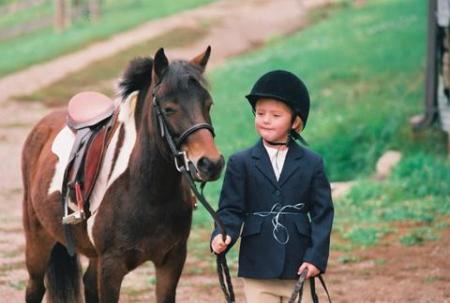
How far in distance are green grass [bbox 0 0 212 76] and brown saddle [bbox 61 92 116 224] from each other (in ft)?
62.3

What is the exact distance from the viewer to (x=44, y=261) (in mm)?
6449

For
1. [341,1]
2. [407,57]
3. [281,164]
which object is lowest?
[281,164]

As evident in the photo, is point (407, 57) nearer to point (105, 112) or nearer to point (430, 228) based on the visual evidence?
point (430, 228)

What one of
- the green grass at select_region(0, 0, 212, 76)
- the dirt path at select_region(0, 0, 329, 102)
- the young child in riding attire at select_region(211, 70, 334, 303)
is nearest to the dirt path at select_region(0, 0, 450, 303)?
the young child in riding attire at select_region(211, 70, 334, 303)

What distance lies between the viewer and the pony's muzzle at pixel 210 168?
4.42m

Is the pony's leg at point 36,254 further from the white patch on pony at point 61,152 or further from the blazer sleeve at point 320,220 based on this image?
the blazer sleeve at point 320,220

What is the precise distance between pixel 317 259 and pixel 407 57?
48.1 ft

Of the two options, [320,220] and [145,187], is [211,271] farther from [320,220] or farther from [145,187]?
[320,220]

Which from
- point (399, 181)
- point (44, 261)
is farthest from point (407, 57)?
point (44, 261)

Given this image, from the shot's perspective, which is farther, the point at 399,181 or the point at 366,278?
the point at 399,181

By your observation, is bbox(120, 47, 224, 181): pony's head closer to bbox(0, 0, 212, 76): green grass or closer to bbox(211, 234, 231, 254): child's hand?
bbox(211, 234, 231, 254): child's hand

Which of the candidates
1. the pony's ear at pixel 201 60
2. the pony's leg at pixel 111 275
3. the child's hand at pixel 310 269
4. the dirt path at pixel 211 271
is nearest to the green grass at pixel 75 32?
the dirt path at pixel 211 271

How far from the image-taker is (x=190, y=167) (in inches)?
180

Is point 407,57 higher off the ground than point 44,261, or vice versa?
point 407,57
